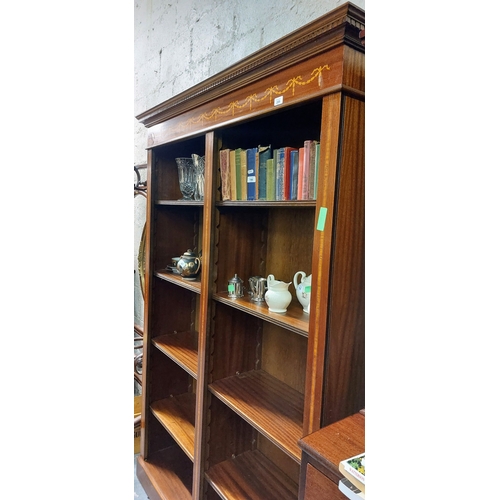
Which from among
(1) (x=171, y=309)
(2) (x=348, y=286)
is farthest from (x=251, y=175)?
(1) (x=171, y=309)

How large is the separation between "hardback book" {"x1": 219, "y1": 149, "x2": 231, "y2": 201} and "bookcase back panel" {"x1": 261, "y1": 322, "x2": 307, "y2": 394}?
0.58 meters

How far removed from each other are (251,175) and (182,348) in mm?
981

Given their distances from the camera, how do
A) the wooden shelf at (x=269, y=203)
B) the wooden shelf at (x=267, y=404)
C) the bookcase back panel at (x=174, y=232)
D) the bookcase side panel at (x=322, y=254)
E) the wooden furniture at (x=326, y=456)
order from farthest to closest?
the bookcase back panel at (x=174, y=232)
the wooden shelf at (x=267, y=404)
the wooden shelf at (x=269, y=203)
the bookcase side panel at (x=322, y=254)
the wooden furniture at (x=326, y=456)

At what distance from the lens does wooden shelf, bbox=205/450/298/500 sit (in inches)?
51.4

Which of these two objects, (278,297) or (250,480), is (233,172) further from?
(250,480)

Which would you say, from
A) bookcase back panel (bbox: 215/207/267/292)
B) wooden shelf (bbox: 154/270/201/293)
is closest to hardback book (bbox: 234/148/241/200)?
bookcase back panel (bbox: 215/207/267/292)

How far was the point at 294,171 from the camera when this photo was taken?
1085 millimetres

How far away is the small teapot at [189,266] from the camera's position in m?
1.65

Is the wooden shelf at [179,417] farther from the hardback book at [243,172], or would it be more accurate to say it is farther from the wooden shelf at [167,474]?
the hardback book at [243,172]

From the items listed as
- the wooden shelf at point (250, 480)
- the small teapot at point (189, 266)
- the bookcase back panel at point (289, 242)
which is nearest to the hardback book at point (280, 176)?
the bookcase back panel at point (289, 242)

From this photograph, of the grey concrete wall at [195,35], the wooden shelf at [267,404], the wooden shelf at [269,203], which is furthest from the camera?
the grey concrete wall at [195,35]
